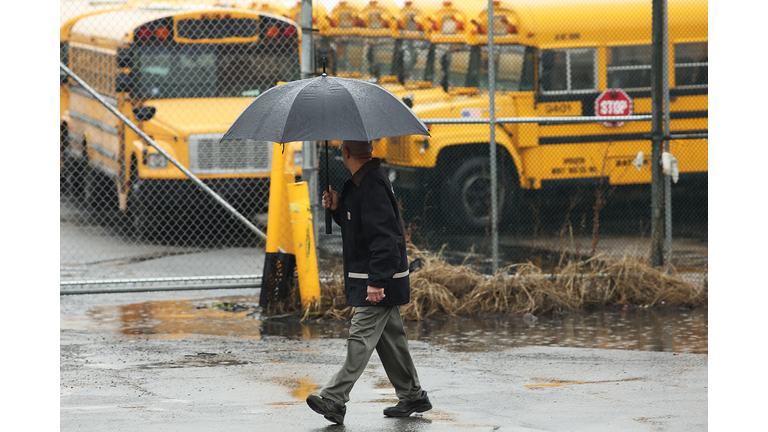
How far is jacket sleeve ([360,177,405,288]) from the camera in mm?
5320

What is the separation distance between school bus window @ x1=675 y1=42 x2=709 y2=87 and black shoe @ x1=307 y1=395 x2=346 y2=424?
29.4ft

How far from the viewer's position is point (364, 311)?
17.9 feet

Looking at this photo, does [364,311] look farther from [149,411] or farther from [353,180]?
[149,411]

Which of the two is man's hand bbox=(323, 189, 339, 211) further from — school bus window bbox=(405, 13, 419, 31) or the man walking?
school bus window bbox=(405, 13, 419, 31)

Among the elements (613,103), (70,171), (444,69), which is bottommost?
(70,171)

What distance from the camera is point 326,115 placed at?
529cm

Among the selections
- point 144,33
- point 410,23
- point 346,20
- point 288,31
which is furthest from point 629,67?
point 144,33

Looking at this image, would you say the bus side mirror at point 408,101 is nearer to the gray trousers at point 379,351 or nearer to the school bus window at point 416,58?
the school bus window at point 416,58

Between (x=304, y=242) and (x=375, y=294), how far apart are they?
10.7 ft

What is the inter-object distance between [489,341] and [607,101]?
4.68m

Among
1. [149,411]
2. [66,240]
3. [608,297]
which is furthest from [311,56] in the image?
[66,240]

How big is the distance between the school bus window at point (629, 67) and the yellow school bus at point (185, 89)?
406 centimetres

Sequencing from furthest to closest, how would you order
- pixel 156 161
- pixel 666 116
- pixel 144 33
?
pixel 156 161
pixel 144 33
pixel 666 116

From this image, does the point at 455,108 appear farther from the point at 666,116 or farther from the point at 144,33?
the point at 144,33
